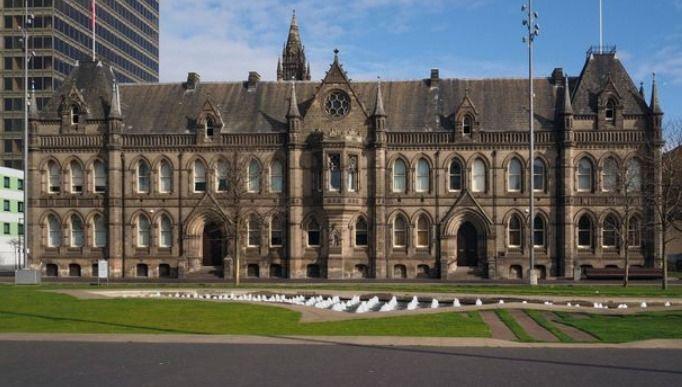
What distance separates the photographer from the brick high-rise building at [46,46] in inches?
3915

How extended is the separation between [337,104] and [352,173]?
5.20 metres

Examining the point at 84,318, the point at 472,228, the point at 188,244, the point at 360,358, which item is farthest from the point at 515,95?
the point at 360,358

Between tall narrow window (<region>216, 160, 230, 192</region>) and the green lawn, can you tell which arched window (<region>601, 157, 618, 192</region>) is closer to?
tall narrow window (<region>216, 160, 230, 192</region>)

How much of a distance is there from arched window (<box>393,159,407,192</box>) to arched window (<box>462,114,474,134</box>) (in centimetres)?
495

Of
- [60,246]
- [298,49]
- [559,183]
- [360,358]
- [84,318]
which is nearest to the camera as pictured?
[360,358]

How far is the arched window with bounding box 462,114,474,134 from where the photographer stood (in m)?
56.6

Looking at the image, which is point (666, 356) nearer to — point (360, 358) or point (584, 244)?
point (360, 358)

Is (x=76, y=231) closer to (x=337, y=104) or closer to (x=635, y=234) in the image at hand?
(x=337, y=104)

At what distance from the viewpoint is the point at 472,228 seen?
188ft

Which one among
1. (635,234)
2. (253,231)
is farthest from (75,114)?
(635,234)

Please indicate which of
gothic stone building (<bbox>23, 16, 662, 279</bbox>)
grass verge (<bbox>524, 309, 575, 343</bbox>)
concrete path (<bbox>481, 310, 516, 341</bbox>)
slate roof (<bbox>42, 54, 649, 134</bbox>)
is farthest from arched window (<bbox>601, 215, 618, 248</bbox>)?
concrete path (<bbox>481, 310, 516, 341</bbox>)

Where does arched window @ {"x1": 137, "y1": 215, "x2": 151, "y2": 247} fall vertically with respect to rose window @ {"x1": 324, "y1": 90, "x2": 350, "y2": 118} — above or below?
below

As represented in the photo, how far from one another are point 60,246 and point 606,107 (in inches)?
1601

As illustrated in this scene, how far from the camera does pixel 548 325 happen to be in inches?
949
